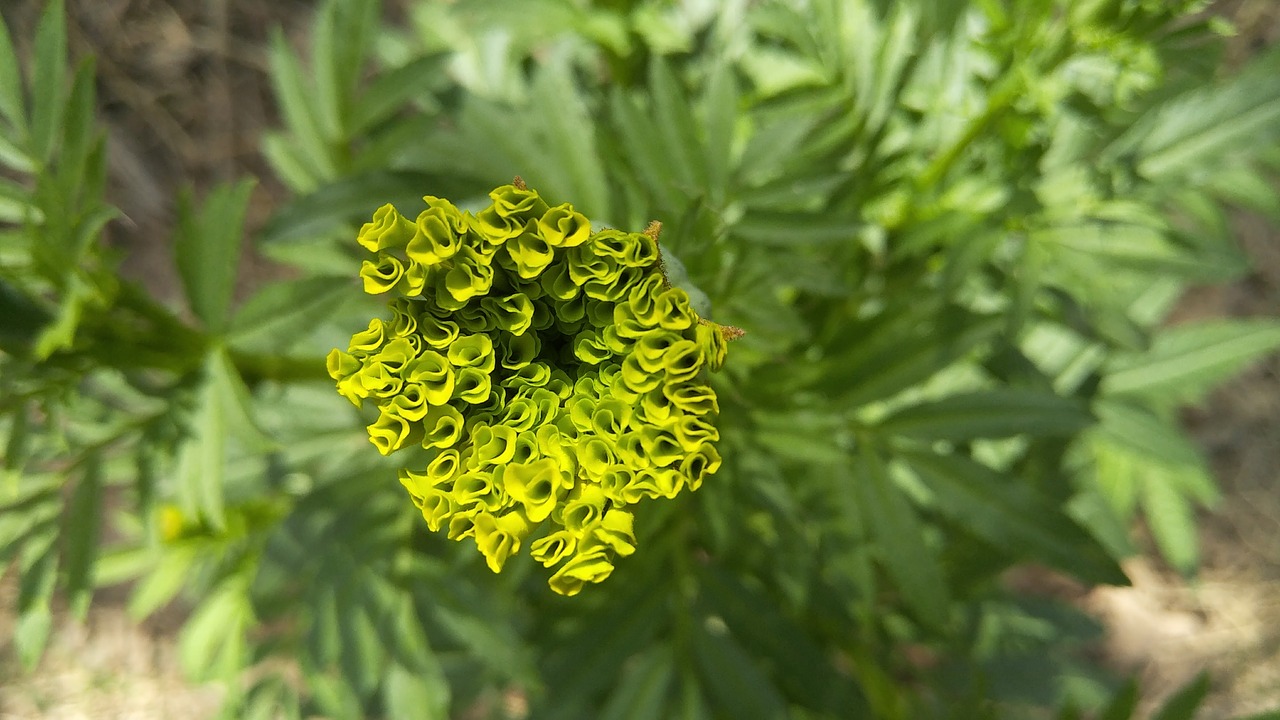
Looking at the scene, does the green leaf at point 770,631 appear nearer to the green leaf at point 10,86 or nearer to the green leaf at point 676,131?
the green leaf at point 676,131

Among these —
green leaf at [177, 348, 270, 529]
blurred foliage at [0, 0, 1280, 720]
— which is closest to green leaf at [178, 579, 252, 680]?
blurred foliage at [0, 0, 1280, 720]

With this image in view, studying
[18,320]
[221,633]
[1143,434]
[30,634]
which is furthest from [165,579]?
[1143,434]

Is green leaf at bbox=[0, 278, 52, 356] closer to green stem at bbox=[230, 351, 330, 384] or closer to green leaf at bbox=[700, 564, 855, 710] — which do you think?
green stem at bbox=[230, 351, 330, 384]

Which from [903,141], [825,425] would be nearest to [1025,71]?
[903,141]

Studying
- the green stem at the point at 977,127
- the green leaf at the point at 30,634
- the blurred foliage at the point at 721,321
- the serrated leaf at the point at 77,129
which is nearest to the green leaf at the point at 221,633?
the blurred foliage at the point at 721,321

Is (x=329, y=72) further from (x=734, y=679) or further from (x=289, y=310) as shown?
(x=734, y=679)

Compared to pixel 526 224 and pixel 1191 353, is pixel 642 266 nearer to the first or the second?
pixel 526 224
